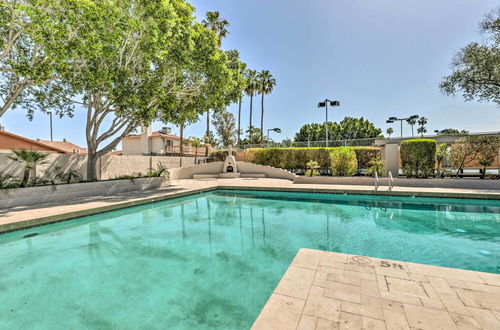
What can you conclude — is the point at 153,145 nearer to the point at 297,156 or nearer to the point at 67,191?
the point at 297,156

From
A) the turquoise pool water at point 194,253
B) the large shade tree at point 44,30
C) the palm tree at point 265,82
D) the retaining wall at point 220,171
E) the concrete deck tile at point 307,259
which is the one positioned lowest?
the turquoise pool water at point 194,253

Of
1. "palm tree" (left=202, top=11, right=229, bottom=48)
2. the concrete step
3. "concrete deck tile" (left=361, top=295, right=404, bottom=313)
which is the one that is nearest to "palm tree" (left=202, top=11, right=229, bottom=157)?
"palm tree" (left=202, top=11, right=229, bottom=48)

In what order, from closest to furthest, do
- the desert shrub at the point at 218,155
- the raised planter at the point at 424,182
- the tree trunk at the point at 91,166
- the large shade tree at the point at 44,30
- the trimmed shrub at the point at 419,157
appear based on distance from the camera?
the large shade tree at the point at 44,30, the raised planter at the point at 424,182, the tree trunk at the point at 91,166, the trimmed shrub at the point at 419,157, the desert shrub at the point at 218,155

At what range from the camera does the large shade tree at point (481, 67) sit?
15.2 metres

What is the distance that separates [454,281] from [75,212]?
10.3 metres

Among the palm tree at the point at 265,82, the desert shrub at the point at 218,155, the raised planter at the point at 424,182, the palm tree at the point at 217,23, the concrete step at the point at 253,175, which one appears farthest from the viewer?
the palm tree at the point at 265,82

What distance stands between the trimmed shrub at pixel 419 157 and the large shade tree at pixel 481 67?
6.09m

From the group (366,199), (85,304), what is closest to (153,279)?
(85,304)

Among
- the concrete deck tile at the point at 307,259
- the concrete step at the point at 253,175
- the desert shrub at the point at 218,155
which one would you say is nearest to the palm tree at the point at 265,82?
the desert shrub at the point at 218,155

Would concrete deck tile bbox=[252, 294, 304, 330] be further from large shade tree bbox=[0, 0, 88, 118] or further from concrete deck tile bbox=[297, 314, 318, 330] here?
large shade tree bbox=[0, 0, 88, 118]

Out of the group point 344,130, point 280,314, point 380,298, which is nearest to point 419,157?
point 380,298

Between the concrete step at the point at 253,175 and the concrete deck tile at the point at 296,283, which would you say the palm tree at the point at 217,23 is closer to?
the concrete step at the point at 253,175

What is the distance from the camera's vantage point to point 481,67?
15469mm

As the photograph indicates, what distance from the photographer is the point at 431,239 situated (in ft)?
20.4
